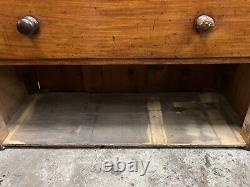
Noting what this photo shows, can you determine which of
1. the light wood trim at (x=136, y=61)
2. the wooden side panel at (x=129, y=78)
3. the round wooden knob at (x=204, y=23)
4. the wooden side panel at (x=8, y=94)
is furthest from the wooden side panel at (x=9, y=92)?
the round wooden knob at (x=204, y=23)

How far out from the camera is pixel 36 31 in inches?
27.8

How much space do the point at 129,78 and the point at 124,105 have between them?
0.15 m

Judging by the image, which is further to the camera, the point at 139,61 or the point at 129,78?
the point at 129,78

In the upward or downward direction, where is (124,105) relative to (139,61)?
downward

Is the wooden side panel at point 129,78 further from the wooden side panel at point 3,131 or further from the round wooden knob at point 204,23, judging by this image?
the round wooden knob at point 204,23

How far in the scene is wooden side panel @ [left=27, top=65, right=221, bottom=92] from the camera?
122 cm

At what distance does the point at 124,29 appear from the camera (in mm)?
700

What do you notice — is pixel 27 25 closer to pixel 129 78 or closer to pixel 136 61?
pixel 136 61

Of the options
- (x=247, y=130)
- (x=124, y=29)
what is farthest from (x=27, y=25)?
(x=247, y=130)

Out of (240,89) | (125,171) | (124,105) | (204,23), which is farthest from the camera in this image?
→ (124,105)

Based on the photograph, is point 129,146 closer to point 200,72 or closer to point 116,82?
point 116,82

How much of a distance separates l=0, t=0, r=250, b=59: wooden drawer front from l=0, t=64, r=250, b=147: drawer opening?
315 millimetres

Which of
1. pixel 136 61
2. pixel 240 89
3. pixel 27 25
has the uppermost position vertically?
pixel 27 25

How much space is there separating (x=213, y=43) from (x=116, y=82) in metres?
0.61
